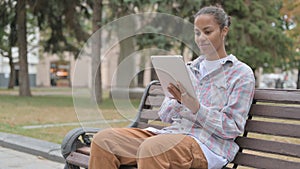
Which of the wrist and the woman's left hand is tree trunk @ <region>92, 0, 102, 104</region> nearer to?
the woman's left hand

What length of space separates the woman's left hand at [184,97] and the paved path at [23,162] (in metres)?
2.77

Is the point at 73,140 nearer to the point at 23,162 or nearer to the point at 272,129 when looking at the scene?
the point at 272,129

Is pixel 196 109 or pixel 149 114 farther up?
pixel 196 109

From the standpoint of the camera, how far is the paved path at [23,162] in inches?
191

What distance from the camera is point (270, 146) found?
2709 millimetres

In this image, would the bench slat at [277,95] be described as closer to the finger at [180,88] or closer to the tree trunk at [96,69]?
the finger at [180,88]

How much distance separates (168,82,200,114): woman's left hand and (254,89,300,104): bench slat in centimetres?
60

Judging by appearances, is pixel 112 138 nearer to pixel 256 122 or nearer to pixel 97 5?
pixel 256 122

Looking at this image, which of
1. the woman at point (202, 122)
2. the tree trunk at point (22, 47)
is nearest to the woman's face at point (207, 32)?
the woman at point (202, 122)

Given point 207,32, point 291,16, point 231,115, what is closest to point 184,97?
point 231,115

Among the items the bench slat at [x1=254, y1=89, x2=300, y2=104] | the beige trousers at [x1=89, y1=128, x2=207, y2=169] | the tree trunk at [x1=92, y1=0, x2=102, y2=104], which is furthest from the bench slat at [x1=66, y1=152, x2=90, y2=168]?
the bench slat at [x1=254, y1=89, x2=300, y2=104]

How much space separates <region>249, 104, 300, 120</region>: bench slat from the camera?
2.66 meters

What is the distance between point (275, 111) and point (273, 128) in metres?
0.11

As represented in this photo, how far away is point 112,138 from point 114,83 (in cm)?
54
